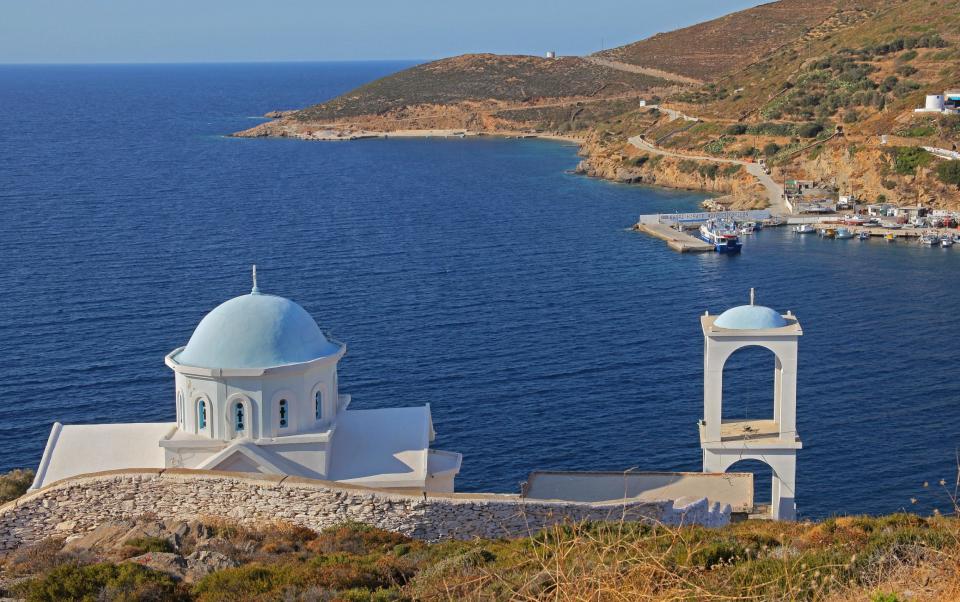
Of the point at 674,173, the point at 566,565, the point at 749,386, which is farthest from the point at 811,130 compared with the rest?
the point at 566,565

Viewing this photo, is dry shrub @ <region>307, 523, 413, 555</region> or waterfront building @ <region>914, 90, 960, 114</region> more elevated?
waterfront building @ <region>914, 90, 960, 114</region>

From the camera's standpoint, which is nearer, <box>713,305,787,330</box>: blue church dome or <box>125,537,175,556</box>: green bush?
<box>125,537,175,556</box>: green bush

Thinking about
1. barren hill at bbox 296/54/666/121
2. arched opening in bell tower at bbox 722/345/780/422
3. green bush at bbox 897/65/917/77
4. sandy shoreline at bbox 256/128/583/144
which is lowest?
arched opening in bell tower at bbox 722/345/780/422

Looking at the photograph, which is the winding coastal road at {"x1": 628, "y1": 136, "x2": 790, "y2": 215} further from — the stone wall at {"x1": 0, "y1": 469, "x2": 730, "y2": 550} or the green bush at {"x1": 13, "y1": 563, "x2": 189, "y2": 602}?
the green bush at {"x1": 13, "y1": 563, "x2": 189, "y2": 602}

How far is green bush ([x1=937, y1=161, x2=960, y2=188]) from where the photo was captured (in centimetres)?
8194

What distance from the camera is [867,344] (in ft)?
154

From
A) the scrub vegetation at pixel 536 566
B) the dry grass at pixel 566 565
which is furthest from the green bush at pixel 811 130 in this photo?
the scrub vegetation at pixel 536 566

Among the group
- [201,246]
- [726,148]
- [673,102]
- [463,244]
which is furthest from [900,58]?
[201,246]

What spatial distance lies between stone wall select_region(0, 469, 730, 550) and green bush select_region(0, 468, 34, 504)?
17.8ft

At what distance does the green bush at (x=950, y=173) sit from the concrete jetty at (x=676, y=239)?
2036 cm

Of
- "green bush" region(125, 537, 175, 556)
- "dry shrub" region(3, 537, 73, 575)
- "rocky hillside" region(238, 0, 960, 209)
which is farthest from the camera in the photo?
"rocky hillside" region(238, 0, 960, 209)

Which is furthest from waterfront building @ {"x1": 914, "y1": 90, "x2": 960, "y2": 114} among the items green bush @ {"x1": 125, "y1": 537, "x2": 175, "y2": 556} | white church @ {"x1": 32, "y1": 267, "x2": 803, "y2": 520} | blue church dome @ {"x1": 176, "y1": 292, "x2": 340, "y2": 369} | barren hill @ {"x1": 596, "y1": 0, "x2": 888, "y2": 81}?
green bush @ {"x1": 125, "y1": 537, "x2": 175, "y2": 556}

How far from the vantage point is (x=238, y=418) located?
76.7 ft

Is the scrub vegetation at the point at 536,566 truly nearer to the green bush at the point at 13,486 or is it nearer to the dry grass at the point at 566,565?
the dry grass at the point at 566,565
